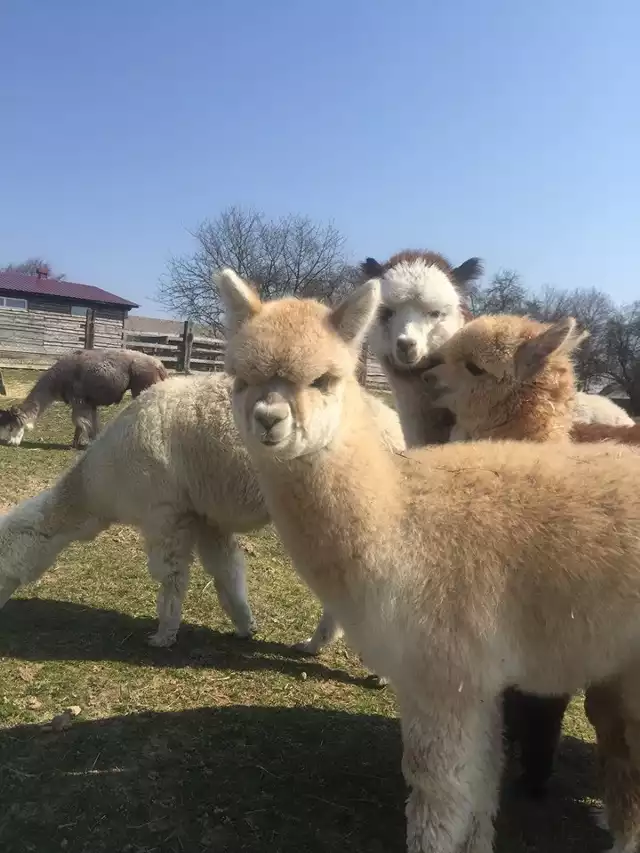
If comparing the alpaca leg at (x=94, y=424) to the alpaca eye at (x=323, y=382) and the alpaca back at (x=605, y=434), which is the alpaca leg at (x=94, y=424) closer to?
the alpaca back at (x=605, y=434)

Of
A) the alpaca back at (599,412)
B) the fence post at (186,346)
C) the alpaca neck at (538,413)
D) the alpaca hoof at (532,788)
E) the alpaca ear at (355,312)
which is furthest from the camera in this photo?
the fence post at (186,346)

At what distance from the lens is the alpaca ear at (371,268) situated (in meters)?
4.76

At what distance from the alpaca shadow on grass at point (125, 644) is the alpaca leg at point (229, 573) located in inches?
6.4

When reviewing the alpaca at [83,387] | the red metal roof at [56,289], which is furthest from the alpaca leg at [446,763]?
the red metal roof at [56,289]

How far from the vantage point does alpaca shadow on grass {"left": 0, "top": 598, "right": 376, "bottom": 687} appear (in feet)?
17.3

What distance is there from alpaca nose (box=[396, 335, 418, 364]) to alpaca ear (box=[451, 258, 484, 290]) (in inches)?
37.8

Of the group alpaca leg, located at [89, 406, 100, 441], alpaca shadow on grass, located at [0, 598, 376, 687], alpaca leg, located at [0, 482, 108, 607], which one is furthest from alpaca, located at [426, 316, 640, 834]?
alpaca leg, located at [89, 406, 100, 441]

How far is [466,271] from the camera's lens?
4.98 meters

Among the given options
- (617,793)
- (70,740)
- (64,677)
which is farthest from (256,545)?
(617,793)

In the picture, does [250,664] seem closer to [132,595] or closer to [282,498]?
[132,595]

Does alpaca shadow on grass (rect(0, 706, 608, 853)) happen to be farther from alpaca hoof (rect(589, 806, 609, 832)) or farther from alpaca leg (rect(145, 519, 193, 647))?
alpaca leg (rect(145, 519, 193, 647))

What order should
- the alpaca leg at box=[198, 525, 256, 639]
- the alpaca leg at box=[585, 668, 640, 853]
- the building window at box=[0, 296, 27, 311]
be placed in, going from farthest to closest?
the building window at box=[0, 296, 27, 311], the alpaca leg at box=[198, 525, 256, 639], the alpaca leg at box=[585, 668, 640, 853]

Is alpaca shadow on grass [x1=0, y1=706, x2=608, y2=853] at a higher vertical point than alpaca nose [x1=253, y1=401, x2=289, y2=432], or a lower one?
lower

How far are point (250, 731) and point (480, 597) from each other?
2350 millimetres
